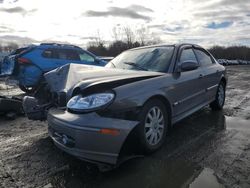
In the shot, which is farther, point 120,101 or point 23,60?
point 23,60

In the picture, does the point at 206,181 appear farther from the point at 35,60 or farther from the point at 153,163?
the point at 35,60

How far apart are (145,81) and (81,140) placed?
124cm

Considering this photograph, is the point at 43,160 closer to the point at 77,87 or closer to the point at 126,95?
the point at 77,87

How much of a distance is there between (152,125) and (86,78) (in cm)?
108

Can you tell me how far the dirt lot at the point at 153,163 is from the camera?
3299mm

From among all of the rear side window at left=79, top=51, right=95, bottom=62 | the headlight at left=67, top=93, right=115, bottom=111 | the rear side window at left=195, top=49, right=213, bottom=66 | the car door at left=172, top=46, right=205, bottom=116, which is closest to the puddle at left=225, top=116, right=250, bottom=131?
the car door at left=172, top=46, right=205, bottom=116

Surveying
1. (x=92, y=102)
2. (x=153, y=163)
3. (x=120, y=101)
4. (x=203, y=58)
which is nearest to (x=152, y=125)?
(x=153, y=163)

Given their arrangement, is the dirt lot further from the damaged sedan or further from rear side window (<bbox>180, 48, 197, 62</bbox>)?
rear side window (<bbox>180, 48, 197, 62</bbox>)

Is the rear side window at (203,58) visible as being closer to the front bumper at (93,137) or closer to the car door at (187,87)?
the car door at (187,87)

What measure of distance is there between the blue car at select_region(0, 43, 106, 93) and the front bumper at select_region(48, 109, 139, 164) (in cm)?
586

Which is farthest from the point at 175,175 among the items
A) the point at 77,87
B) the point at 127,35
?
the point at 127,35

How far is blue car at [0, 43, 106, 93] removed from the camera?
948cm

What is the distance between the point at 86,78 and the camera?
3938mm

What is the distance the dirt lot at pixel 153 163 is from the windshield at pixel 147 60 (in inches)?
46.5
